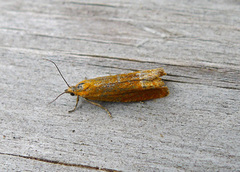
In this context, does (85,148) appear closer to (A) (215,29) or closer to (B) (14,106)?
(B) (14,106)

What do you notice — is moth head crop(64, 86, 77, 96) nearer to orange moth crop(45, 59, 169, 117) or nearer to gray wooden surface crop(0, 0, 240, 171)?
orange moth crop(45, 59, 169, 117)

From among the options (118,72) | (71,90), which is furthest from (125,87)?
(71,90)

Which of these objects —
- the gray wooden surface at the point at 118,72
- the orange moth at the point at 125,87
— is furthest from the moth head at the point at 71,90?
the gray wooden surface at the point at 118,72

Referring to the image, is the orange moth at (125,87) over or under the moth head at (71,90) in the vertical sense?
over

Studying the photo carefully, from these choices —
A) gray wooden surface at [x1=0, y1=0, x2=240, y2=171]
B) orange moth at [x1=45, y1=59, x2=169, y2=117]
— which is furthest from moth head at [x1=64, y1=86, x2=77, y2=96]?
gray wooden surface at [x1=0, y1=0, x2=240, y2=171]

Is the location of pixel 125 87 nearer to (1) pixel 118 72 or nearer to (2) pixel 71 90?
(1) pixel 118 72

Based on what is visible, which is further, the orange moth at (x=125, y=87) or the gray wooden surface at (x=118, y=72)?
the orange moth at (x=125, y=87)

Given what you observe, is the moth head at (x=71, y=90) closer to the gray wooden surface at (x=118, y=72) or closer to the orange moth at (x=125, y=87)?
the orange moth at (x=125, y=87)
